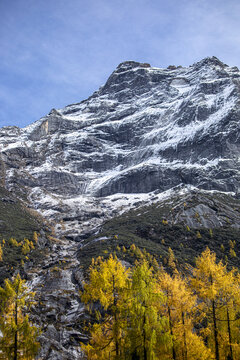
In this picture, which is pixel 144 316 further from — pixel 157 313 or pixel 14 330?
pixel 14 330

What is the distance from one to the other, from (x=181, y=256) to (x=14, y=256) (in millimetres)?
55326

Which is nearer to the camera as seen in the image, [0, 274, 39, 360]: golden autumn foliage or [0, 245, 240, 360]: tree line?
[0, 245, 240, 360]: tree line

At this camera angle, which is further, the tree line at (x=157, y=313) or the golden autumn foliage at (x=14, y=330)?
the golden autumn foliage at (x=14, y=330)

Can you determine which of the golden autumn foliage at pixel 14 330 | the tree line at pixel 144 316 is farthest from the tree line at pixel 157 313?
the golden autumn foliage at pixel 14 330

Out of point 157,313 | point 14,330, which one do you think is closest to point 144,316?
point 157,313

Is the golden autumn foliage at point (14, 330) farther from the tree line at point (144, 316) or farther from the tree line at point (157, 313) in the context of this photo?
the tree line at point (157, 313)

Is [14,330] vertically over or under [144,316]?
under

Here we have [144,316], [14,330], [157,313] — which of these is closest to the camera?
[144,316]

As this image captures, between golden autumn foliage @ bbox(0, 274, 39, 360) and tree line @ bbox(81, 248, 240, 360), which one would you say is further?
golden autumn foliage @ bbox(0, 274, 39, 360)

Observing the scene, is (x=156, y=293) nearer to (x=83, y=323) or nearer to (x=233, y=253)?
(x=83, y=323)

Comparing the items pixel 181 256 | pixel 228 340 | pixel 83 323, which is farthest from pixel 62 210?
pixel 228 340

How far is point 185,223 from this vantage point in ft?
397

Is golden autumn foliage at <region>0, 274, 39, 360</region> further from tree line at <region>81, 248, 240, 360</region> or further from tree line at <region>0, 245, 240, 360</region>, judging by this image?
tree line at <region>81, 248, 240, 360</region>

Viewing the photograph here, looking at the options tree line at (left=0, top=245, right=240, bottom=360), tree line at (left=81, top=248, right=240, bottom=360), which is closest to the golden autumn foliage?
tree line at (left=0, top=245, right=240, bottom=360)
